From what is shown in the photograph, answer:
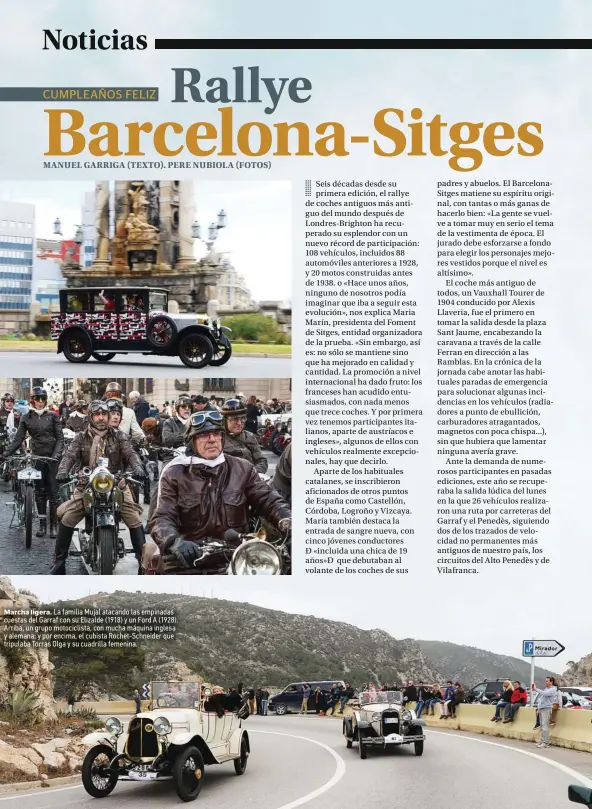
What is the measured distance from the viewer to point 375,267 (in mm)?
13789

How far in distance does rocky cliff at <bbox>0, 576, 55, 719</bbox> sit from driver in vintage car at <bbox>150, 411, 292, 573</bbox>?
1.89 metres

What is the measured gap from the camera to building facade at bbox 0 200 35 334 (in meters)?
14.1

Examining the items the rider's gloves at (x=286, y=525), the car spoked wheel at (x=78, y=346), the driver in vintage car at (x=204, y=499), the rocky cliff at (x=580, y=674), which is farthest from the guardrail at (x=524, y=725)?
the rocky cliff at (x=580, y=674)

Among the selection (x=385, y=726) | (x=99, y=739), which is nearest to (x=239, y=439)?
(x=385, y=726)

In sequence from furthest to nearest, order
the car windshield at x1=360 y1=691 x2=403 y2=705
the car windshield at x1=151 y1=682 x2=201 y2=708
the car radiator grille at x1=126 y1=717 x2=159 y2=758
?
the car windshield at x1=360 y1=691 x2=403 y2=705, the car windshield at x1=151 y1=682 x2=201 y2=708, the car radiator grille at x1=126 y1=717 x2=159 y2=758

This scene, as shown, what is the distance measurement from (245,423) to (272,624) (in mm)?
2991

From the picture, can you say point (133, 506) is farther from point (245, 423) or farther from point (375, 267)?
point (375, 267)

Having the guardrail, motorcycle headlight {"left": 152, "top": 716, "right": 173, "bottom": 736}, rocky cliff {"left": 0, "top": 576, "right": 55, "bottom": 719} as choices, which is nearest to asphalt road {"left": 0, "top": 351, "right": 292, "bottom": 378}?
rocky cliff {"left": 0, "top": 576, "right": 55, "bottom": 719}

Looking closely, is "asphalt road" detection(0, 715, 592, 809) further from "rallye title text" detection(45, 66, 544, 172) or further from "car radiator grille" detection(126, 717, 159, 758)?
"rallye title text" detection(45, 66, 544, 172)

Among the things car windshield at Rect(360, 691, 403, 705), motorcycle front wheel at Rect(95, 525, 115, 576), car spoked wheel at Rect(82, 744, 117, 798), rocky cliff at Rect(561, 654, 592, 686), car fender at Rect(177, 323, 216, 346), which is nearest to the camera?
car spoked wheel at Rect(82, 744, 117, 798)

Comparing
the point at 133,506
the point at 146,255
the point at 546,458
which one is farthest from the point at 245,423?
the point at 546,458

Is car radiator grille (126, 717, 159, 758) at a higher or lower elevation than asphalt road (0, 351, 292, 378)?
lower

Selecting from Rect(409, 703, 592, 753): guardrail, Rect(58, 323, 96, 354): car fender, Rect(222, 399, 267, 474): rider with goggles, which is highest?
Rect(58, 323, 96, 354): car fender

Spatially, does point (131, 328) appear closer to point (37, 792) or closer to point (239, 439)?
point (239, 439)
